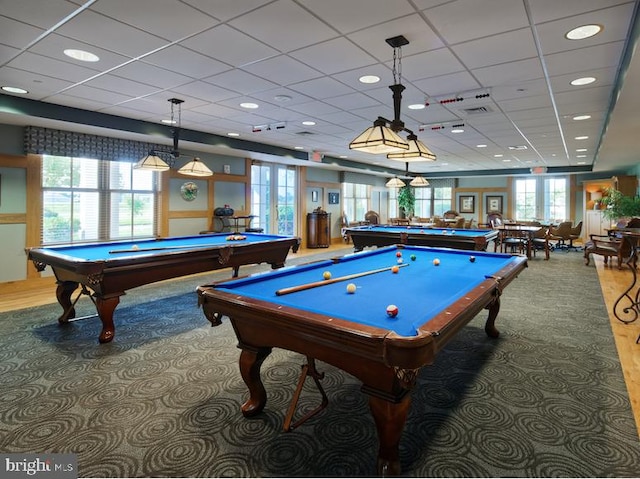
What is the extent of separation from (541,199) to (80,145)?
48.7 feet

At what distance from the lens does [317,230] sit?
10.6 meters

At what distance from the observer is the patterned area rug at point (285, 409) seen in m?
1.79

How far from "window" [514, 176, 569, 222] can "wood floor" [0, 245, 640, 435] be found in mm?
6313

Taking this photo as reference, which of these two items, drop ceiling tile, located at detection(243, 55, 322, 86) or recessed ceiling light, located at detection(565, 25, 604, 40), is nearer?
recessed ceiling light, located at detection(565, 25, 604, 40)

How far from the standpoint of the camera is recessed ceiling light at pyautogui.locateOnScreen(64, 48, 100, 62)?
3193 mm

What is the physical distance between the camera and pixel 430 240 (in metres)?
6.19

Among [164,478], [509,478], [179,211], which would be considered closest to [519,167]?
[179,211]

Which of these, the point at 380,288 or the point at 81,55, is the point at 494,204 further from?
the point at 81,55

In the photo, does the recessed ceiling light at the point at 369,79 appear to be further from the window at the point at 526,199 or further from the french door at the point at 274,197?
the window at the point at 526,199

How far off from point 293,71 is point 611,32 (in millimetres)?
2651

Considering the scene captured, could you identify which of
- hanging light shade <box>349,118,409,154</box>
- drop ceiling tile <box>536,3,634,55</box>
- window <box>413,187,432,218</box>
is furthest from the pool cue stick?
window <box>413,187,432,218</box>

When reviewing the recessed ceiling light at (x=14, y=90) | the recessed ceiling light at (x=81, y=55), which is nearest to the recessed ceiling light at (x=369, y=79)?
the recessed ceiling light at (x=81, y=55)

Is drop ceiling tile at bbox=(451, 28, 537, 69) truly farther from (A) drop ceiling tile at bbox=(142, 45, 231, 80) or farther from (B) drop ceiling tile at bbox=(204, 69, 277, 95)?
(A) drop ceiling tile at bbox=(142, 45, 231, 80)

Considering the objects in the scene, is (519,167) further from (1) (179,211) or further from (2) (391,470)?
(2) (391,470)
